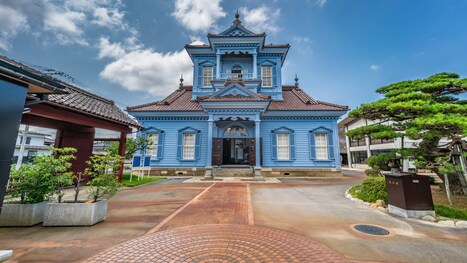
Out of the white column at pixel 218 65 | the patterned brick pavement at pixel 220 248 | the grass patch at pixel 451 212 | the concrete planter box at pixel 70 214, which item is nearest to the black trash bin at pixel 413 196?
the grass patch at pixel 451 212

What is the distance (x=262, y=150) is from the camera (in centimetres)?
1641

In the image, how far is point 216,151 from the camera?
15.3 meters

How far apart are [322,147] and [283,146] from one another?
3398 millimetres

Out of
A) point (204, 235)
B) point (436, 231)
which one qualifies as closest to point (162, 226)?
point (204, 235)

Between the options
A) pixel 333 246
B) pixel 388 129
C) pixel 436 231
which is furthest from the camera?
pixel 388 129

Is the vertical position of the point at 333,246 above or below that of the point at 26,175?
below

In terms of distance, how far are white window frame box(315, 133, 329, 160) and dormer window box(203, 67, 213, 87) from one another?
11678mm

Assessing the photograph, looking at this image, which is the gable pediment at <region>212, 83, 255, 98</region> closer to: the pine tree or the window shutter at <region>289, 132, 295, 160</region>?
the window shutter at <region>289, 132, 295, 160</region>

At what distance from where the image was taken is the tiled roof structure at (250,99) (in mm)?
15936

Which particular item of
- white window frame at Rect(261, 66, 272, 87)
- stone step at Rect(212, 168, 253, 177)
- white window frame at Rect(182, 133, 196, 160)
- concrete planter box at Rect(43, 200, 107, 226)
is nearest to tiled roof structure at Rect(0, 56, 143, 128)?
concrete planter box at Rect(43, 200, 107, 226)

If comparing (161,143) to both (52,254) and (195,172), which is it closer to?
(195,172)

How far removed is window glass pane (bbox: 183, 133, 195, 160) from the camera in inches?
653

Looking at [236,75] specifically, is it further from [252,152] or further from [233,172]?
[233,172]

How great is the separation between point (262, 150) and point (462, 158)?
1154 cm
